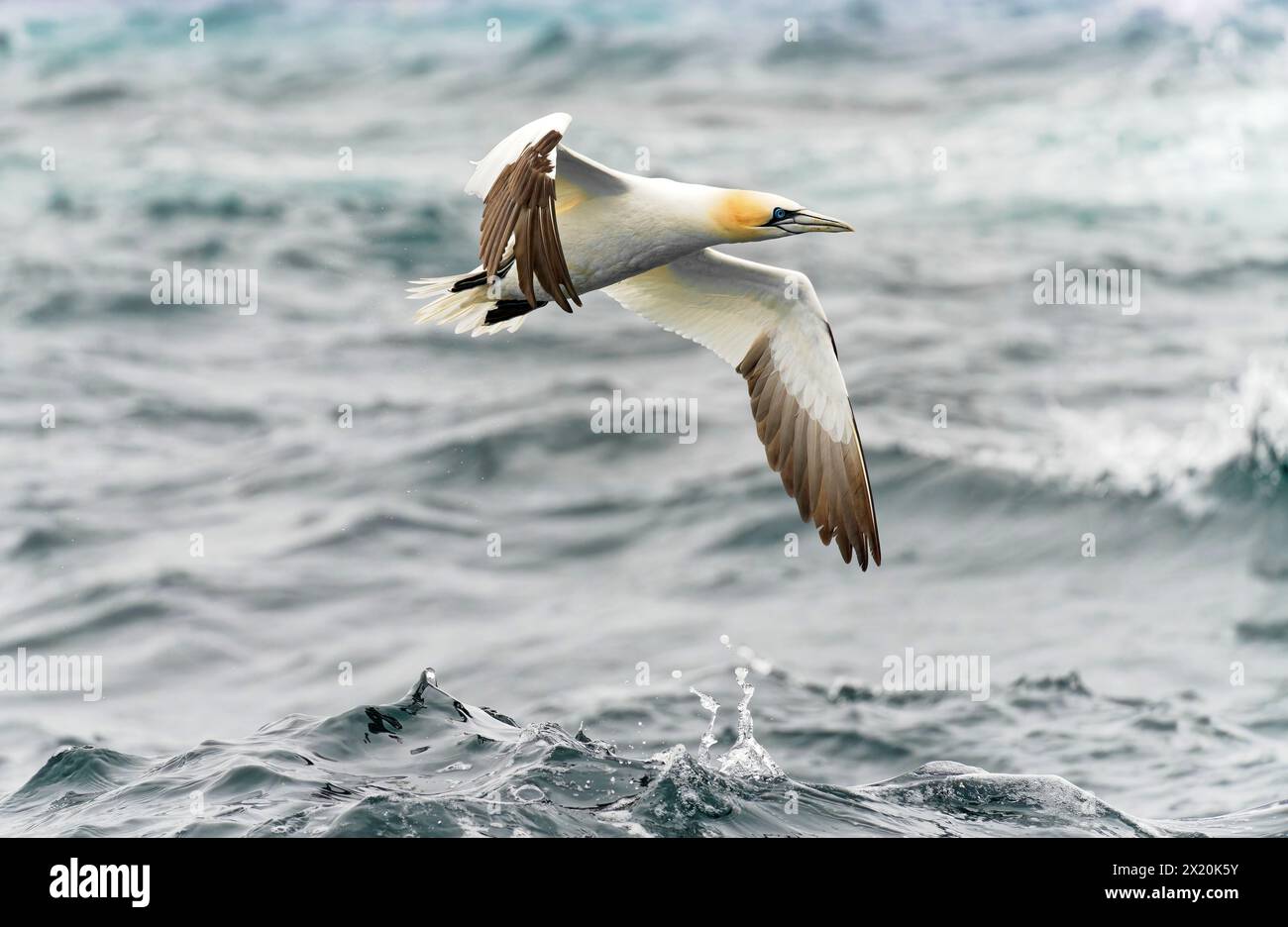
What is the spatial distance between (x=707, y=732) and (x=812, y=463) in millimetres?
3322

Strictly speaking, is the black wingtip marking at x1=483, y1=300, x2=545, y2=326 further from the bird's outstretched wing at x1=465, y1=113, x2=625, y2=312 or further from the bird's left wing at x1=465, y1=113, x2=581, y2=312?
the bird's left wing at x1=465, y1=113, x2=581, y2=312

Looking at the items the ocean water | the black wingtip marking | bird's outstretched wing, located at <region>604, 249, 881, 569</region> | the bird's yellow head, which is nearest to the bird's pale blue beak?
the bird's yellow head

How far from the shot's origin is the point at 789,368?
10742 millimetres

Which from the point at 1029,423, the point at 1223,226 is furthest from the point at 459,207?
the point at 1223,226

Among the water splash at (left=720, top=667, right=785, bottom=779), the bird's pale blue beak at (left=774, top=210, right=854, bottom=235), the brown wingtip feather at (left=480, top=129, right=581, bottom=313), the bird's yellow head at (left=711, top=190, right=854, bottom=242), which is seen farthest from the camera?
the water splash at (left=720, top=667, right=785, bottom=779)

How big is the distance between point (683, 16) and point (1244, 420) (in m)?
24.1

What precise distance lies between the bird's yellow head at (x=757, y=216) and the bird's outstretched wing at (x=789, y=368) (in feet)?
3.75

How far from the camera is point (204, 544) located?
58.5 feet

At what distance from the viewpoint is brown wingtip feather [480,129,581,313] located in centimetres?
780

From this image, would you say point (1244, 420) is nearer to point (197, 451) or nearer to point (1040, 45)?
point (197, 451)

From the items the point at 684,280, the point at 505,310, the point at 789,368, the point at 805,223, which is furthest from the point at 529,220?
the point at 789,368

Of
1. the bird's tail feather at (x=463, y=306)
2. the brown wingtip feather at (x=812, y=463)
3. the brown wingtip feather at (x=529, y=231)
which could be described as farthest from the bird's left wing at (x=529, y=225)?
the brown wingtip feather at (x=812, y=463)

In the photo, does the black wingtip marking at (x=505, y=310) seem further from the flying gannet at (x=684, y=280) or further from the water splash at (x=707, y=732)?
the water splash at (x=707, y=732)

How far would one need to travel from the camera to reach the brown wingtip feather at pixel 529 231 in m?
7.80
